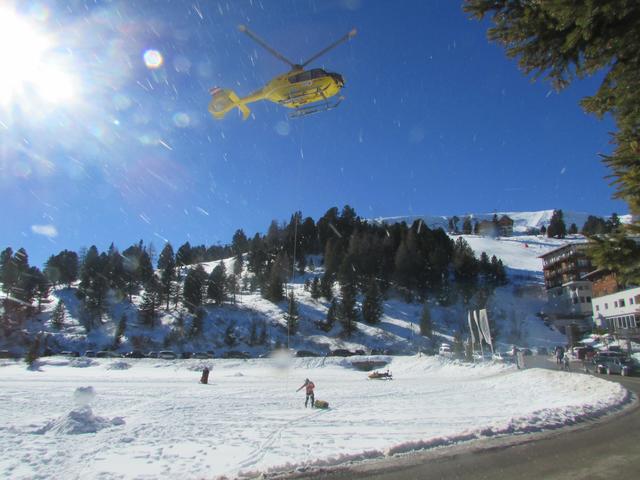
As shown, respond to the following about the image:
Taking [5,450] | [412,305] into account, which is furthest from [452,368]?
[412,305]

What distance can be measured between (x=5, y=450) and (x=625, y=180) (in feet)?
49.9

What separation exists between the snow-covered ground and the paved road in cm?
75

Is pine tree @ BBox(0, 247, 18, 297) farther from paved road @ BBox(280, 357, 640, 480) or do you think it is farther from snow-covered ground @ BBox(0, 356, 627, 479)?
paved road @ BBox(280, 357, 640, 480)

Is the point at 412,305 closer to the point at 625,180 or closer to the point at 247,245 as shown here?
the point at 247,245

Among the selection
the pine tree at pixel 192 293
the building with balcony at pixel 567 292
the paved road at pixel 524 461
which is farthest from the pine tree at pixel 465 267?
the paved road at pixel 524 461

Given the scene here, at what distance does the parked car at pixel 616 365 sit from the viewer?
3081 centimetres

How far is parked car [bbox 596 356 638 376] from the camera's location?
101 ft

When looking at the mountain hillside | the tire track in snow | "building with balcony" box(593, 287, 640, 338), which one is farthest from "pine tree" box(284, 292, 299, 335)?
the tire track in snow

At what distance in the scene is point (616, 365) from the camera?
31594mm

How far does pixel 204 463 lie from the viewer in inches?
405

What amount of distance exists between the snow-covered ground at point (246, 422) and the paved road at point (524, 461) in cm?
75

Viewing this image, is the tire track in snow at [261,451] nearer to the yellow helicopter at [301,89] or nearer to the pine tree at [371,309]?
the yellow helicopter at [301,89]

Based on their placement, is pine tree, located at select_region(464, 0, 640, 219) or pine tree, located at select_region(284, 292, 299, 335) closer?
pine tree, located at select_region(464, 0, 640, 219)

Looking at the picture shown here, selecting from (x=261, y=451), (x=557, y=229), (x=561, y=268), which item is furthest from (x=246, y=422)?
(x=557, y=229)
